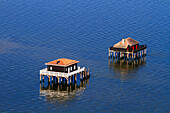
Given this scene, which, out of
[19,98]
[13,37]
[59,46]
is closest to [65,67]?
[19,98]

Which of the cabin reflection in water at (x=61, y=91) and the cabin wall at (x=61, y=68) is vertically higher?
the cabin wall at (x=61, y=68)

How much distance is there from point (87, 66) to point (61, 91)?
73.4 feet

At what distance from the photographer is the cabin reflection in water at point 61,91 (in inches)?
4422

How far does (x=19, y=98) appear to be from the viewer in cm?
11112

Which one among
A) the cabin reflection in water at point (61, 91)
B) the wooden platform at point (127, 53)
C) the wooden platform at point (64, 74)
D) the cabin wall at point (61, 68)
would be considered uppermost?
the wooden platform at point (127, 53)

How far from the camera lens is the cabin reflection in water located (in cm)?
11231

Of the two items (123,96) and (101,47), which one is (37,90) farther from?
(101,47)

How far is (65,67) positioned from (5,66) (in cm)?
2489

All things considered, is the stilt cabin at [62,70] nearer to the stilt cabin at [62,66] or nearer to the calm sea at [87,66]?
the stilt cabin at [62,66]

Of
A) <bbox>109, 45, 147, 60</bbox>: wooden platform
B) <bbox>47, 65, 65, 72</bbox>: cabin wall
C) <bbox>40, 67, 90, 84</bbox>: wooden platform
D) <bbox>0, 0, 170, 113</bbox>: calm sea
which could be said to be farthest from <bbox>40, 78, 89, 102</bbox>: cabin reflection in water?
<bbox>109, 45, 147, 60</bbox>: wooden platform

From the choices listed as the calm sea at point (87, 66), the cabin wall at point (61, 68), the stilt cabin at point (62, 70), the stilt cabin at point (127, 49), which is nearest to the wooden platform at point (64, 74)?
the stilt cabin at point (62, 70)

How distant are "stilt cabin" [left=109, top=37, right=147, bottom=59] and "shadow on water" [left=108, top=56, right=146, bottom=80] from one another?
278cm

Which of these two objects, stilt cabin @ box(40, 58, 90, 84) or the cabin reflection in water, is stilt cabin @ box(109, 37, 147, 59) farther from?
stilt cabin @ box(40, 58, 90, 84)

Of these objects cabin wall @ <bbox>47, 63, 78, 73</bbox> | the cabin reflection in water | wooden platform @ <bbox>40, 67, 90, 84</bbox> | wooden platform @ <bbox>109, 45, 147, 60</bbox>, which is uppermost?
wooden platform @ <bbox>109, 45, 147, 60</bbox>
